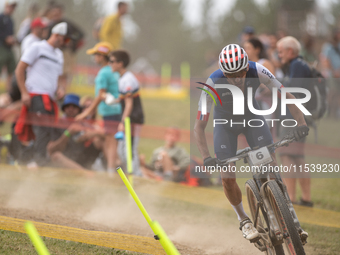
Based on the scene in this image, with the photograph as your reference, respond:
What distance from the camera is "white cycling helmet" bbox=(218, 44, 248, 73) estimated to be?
13.6 ft

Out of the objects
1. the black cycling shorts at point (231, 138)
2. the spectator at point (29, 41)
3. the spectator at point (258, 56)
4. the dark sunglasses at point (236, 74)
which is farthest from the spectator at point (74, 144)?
the dark sunglasses at point (236, 74)

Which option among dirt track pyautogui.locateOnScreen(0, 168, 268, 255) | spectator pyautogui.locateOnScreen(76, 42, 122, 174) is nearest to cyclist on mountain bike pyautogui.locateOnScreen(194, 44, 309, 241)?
dirt track pyautogui.locateOnScreen(0, 168, 268, 255)

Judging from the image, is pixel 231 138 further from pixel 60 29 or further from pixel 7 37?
pixel 7 37

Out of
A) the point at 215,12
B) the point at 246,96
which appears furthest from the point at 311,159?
the point at 215,12

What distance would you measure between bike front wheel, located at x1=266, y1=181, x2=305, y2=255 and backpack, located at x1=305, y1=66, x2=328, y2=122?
8.37ft

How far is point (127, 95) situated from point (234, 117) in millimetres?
3479

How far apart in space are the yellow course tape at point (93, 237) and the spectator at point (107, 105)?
3229 mm

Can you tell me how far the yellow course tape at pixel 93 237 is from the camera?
460 cm

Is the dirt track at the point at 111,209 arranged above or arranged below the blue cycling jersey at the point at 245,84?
below

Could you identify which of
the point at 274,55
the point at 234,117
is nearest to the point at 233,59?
the point at 234,117

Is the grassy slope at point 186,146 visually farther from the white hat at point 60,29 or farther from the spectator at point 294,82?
the white hat at point 60,29

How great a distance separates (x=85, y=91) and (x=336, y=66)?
9.66 meters

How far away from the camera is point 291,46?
656 centimetres

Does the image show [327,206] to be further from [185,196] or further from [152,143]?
[152,143]
